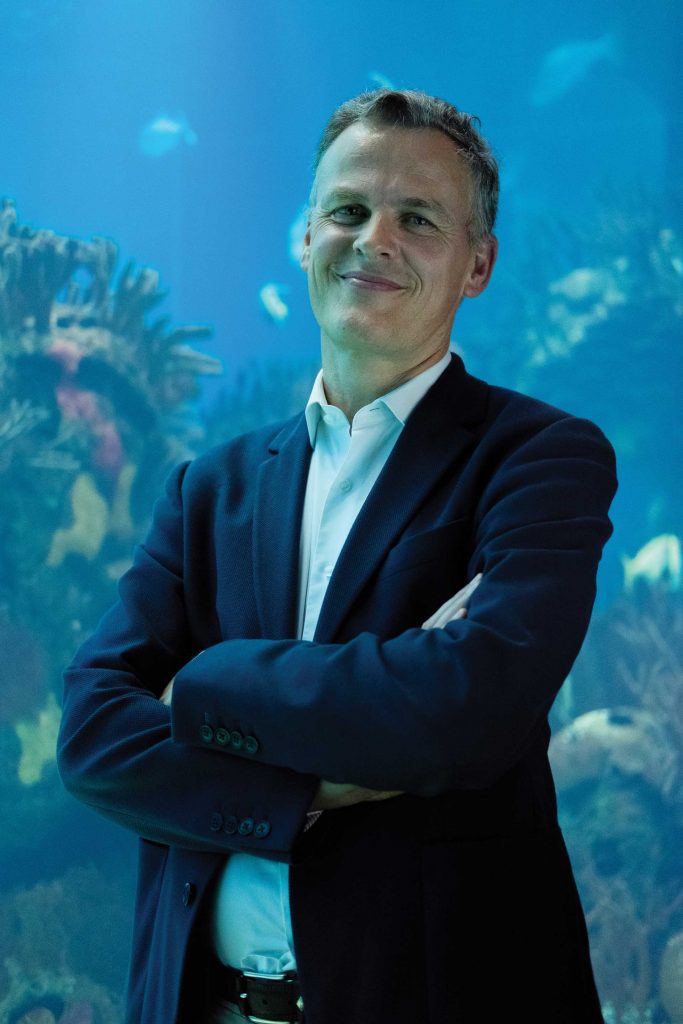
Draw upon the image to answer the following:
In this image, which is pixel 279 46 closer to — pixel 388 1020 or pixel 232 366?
pixel 232 366

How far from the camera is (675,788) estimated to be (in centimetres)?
598

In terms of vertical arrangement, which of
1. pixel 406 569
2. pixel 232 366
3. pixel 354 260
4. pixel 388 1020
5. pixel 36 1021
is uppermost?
pixel 232 366

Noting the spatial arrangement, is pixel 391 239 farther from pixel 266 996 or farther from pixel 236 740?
pixel 266 996

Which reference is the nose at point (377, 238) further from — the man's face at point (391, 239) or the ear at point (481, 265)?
the ear at point (481, 265)

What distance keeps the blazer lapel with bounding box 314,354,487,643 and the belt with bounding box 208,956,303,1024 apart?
410 mm

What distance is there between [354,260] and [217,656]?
61 cm

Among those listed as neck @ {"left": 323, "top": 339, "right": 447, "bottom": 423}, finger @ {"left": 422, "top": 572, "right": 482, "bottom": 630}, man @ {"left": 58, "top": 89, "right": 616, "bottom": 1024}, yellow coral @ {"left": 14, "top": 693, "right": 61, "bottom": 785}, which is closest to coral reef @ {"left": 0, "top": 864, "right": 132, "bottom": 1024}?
yellow coral @ {"left": 14, "top": 693, "right": 61, "bottom": 785}

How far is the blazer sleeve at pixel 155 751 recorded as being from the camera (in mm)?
1192

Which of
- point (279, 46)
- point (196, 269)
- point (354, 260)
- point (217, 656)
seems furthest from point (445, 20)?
point (217, 656)

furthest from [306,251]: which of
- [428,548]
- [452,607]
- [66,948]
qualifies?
[66,948]

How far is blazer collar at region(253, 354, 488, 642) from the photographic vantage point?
135 cm

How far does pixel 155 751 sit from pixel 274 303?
5.87 m

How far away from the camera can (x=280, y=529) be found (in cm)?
146

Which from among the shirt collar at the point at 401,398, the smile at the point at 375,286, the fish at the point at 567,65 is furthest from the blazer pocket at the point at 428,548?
the fish at the point at 567,65
